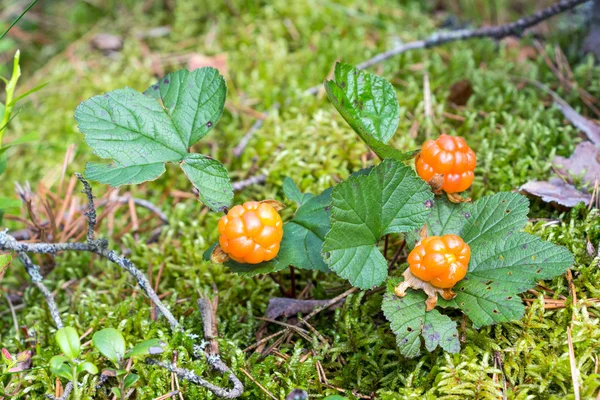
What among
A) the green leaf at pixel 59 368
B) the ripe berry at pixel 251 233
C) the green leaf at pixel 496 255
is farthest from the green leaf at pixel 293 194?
the green leaf at pixel 59 368

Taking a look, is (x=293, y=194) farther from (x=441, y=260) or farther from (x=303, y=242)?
(x=441, y=260)

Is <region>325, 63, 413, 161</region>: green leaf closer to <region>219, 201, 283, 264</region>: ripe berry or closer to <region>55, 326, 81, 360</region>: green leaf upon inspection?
<region>219, 201, 283, 264</region>: ripe berry

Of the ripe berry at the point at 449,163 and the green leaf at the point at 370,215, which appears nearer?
the green leaf at the point at 370,215

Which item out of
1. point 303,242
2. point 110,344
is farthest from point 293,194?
point 110,344

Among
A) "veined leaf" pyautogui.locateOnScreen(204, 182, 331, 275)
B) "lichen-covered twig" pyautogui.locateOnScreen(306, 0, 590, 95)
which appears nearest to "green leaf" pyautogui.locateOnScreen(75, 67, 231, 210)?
"veined leaf" pyautogui.locateOnScreen(204, 182, 331, 275)

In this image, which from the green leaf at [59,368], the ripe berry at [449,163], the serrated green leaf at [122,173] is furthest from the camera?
the ripe berry at [449,163]

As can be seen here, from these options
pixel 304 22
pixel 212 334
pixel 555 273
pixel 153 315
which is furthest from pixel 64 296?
pixel 304 22

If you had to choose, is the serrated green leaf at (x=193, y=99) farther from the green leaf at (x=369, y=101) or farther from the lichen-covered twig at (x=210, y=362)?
the lichen-covered twig at (x=210, y=362)
